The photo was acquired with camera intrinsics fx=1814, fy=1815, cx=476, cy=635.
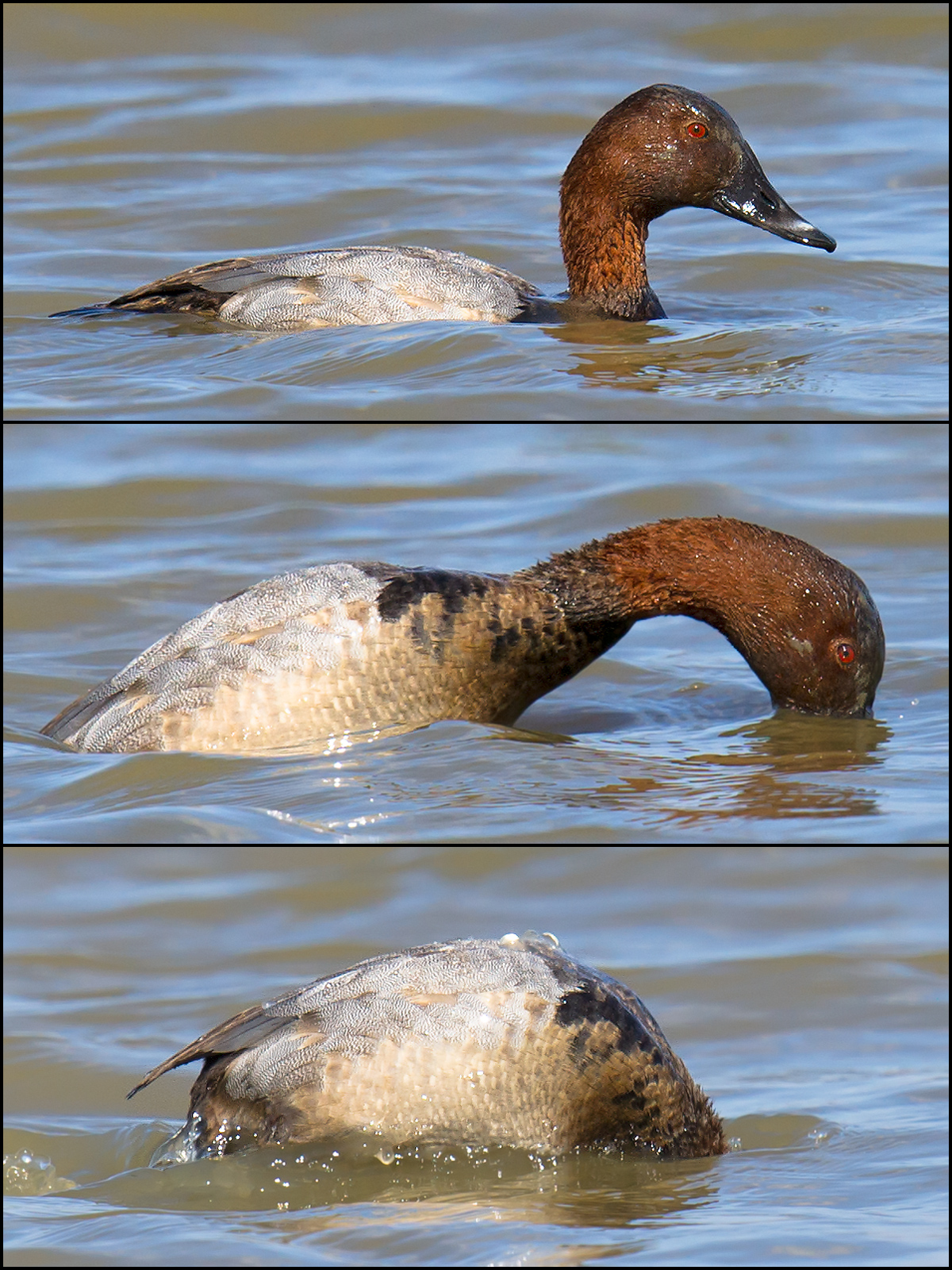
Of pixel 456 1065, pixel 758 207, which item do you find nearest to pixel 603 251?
pixel 758 207

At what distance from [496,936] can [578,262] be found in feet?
8.83

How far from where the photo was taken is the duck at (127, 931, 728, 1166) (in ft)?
14.9

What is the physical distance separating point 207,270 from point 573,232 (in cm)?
151

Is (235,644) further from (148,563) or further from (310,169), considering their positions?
(310,169)

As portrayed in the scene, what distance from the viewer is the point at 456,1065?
14.9ft

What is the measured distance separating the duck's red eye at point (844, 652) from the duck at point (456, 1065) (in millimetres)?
1710

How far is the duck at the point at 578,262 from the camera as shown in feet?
21.9

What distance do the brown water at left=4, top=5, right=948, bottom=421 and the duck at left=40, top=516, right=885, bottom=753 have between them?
0.93 meters

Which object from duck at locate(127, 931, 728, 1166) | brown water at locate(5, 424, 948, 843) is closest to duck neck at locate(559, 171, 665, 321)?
brown water at locate(5, 424, 948, 843)

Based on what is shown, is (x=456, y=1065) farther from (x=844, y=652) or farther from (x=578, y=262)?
(x=578, y=262)

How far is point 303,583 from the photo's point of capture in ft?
19.1

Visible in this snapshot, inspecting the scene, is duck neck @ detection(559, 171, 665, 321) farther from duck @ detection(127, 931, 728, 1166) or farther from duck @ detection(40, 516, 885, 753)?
duck @ detection(127, 931, 728, 1166)

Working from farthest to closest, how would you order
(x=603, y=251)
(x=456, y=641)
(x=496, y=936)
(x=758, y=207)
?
(x=758, y=207) → (x=603, y=251) → (x=496, y=936) → (x=456, y=641)

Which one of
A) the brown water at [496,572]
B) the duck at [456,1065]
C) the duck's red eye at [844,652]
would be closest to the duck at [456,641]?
the duck's red eye at [844,652]
